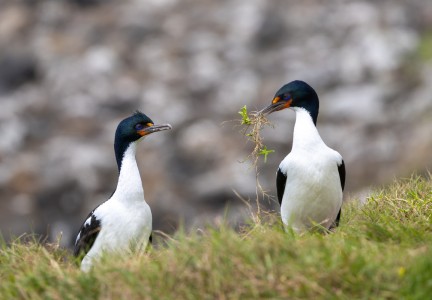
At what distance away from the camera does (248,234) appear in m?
7.65

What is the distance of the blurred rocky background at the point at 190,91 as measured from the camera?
24.5m

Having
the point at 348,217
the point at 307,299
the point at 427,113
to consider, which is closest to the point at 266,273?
the point at 307,299

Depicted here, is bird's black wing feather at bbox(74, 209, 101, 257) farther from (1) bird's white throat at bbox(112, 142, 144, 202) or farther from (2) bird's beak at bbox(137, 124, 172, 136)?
(2) bird's beak at bbox(137, 124, 172, 136)

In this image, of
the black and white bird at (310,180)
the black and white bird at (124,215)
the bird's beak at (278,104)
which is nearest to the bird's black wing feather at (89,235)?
the black and white bird at (124,215)

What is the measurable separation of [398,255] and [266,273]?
89 cm

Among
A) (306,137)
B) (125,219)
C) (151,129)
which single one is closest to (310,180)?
(306,137)

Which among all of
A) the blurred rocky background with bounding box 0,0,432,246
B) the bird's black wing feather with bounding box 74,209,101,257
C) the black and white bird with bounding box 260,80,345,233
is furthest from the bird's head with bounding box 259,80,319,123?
the blurred rocky background with bounding box 0,0,432,246

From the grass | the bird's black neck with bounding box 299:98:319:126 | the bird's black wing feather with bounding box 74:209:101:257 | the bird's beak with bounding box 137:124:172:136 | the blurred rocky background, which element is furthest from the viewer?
the blurred rocky background

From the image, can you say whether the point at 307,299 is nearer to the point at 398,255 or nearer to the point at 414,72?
the point at 398,255

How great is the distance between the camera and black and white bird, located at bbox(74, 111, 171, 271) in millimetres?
8812

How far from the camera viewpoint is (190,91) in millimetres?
28578

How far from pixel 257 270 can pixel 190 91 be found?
72.9 ft

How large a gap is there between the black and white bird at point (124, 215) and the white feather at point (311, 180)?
3.99 ft

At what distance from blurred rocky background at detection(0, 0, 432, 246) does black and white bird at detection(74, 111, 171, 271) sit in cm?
1160
